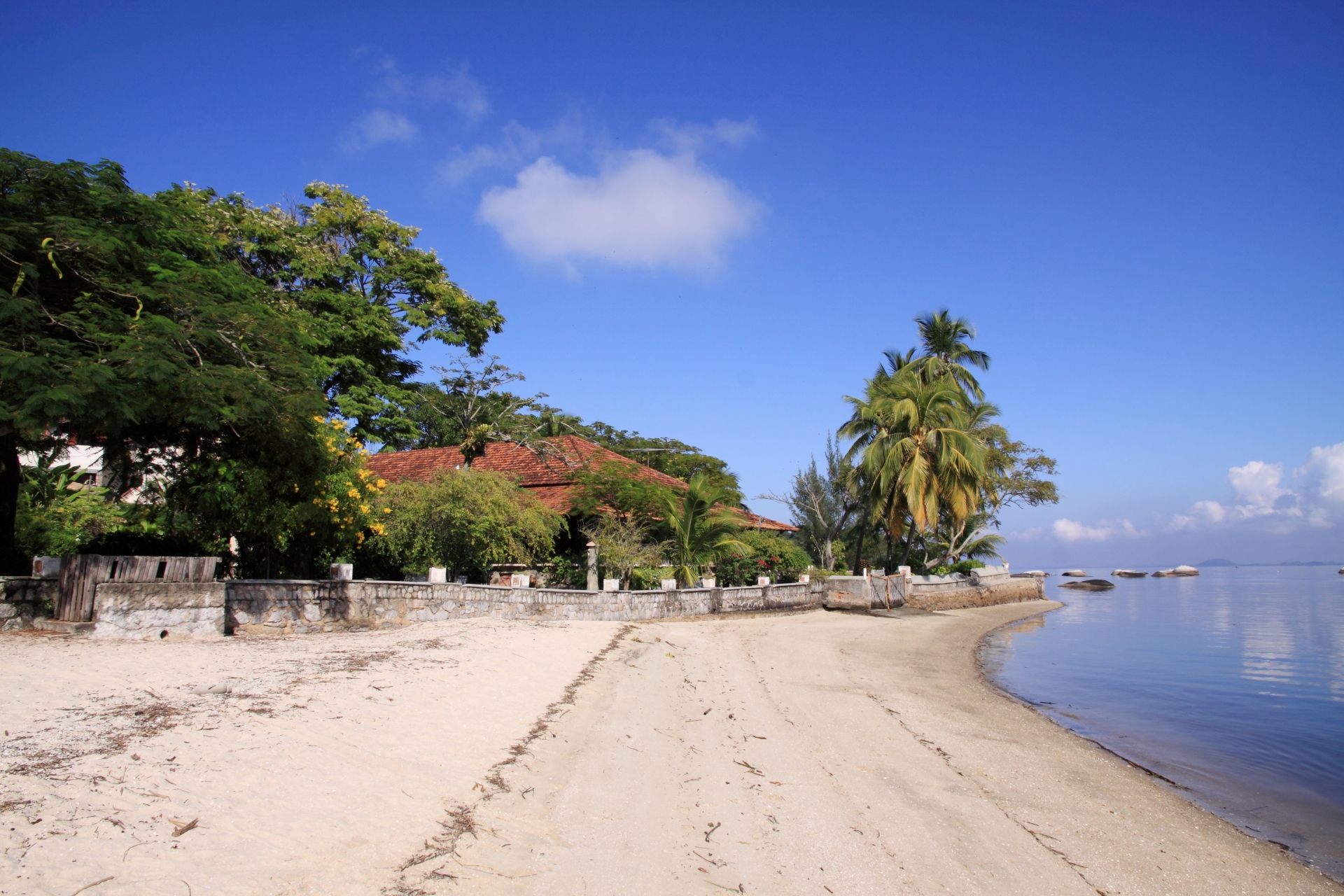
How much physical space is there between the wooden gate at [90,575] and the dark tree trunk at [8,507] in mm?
1941

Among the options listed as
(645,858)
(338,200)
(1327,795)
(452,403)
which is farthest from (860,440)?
(645,858)

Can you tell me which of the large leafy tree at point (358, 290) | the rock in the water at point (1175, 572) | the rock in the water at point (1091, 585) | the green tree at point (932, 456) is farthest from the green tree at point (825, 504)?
the rock in the water at point (1175, 572)

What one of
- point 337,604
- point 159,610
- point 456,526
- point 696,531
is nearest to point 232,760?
point 159,610

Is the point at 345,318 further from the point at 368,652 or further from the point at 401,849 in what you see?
the point at 401,849

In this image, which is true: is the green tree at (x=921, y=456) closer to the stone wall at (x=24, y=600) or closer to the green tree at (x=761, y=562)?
the green tree at (x=761, y=562)

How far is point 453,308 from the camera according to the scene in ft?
76.6

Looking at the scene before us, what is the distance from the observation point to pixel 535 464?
76.7ft

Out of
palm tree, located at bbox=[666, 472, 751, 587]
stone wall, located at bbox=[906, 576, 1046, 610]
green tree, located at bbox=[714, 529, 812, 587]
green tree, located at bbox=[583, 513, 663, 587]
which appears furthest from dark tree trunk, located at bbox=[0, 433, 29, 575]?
stone wall, located at bbox=[906, 576, 1046, 610]

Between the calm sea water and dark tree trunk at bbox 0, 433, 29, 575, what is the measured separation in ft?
47.2

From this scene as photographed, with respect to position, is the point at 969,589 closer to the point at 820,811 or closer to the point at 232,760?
the point at 820,811

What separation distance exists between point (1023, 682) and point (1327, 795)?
572cm

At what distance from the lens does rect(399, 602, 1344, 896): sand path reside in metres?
4.12

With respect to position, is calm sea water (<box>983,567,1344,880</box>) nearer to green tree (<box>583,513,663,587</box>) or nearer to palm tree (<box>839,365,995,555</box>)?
palm tree (<box>839,365,995,555</box>)

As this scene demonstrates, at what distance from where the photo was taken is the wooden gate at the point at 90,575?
8516 mm
